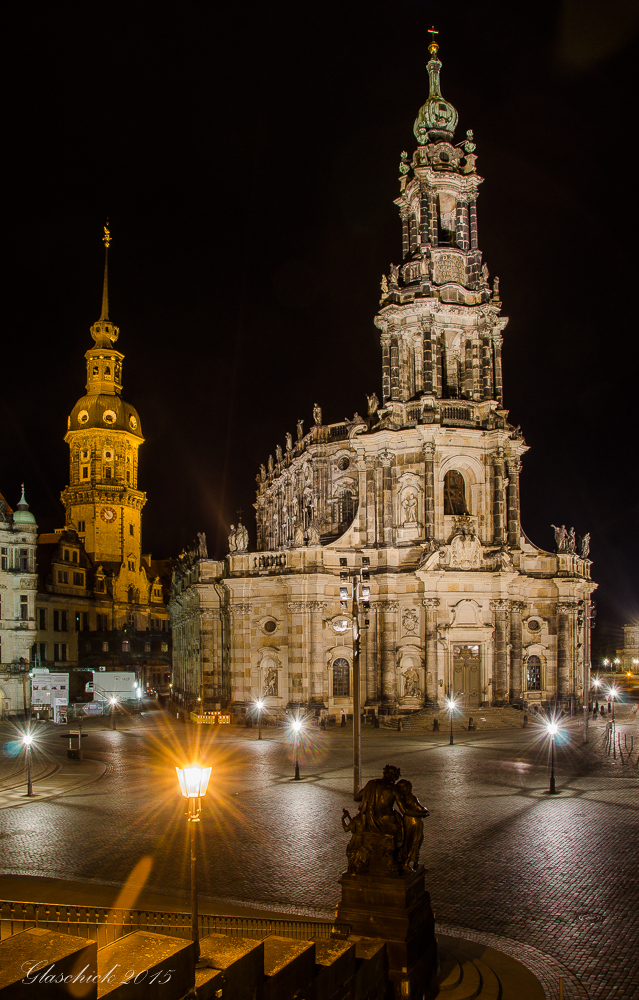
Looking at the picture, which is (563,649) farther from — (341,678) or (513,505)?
(341,678)

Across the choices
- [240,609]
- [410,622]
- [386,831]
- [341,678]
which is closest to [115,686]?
[240,609]

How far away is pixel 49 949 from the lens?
7234 millimetres

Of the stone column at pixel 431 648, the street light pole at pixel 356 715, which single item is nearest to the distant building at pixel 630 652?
the stone column at pixel 431 648

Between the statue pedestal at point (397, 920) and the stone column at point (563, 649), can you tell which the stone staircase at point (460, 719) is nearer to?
the stone column at point (563, 649)

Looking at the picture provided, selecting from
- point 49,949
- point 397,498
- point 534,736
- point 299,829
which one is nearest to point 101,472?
point 397,498

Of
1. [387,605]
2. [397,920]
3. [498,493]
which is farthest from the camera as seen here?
[498,493]

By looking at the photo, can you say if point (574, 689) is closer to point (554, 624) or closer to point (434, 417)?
point (554, 624)

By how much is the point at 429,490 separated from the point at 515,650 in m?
12.0

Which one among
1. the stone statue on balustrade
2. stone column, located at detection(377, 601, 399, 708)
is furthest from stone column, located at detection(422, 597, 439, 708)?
the stone statue on balustrade

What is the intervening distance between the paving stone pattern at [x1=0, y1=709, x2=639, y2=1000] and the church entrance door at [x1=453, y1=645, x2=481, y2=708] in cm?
1247

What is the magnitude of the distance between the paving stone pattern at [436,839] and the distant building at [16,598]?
→ 920 inches

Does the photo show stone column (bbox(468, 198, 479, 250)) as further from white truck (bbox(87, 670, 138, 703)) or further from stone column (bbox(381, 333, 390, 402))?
white truck (bbox(87, 670, 138, 703))

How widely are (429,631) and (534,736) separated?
29.9ft

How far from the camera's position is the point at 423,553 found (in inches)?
1971
